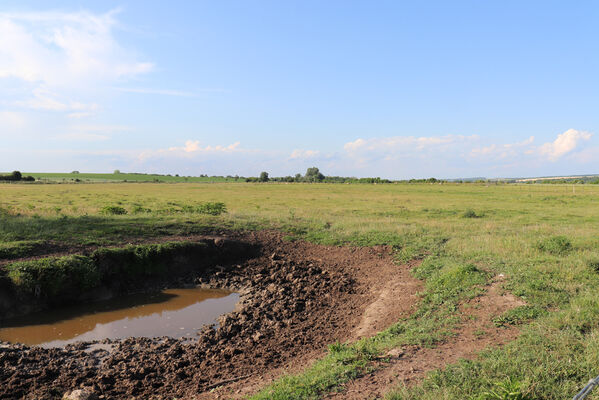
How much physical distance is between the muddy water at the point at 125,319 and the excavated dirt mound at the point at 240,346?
2.36 ft

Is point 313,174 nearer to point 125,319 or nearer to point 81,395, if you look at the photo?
point 125,319

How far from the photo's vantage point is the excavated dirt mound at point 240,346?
18.9ft

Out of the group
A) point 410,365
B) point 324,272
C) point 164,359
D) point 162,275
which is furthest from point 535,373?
point 162,275

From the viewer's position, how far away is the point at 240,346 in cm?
714

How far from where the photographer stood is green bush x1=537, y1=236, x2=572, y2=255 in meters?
11.4

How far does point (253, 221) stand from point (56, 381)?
13158mm

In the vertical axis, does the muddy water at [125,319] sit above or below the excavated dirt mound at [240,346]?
below

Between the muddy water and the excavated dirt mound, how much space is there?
721 millimetres

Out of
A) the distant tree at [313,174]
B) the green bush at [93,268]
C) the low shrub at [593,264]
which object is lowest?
the green bush at [93,268]

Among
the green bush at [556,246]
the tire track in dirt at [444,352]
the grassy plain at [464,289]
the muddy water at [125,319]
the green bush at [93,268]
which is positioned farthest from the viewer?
the green bush at [556,246]

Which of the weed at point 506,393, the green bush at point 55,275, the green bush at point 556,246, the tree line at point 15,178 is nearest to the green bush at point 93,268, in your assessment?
the green bush at point 55,275

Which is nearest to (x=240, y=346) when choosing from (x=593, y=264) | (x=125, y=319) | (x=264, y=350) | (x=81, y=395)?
(x=264, y=350)

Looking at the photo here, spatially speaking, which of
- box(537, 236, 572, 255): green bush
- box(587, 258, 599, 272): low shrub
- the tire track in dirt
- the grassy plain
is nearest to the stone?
the grassy plain

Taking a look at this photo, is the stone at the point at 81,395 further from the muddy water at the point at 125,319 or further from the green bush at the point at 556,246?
the green bush at the point at 556,246
